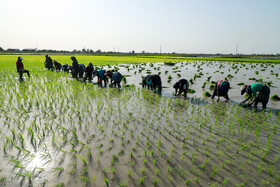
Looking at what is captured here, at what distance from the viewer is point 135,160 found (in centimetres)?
306

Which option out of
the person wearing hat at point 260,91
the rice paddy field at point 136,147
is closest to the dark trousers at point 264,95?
the person wearing hat at point 260,91

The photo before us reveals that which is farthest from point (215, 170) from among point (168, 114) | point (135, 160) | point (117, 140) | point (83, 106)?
point (83, 106)

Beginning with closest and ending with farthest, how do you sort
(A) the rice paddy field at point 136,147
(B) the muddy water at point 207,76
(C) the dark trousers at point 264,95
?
(A) the rice paddy field at point 136,147
(C) the dark trousers at point 264,95
(B) the muddy water at point 207,76

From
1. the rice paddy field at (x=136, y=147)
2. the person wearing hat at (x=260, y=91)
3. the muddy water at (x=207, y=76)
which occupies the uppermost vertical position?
the person wearing hat at (x=260, y=91)

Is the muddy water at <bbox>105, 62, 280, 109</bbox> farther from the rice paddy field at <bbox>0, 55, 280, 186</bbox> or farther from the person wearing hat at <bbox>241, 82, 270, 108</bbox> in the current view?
the rice paddy field at <bbox>0, 55, 280, 186</bbox>

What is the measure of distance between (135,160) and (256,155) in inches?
93.5

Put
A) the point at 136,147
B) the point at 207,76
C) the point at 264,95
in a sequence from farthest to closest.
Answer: the point at 207,76 < the point at 264,95 < the point at 136,147

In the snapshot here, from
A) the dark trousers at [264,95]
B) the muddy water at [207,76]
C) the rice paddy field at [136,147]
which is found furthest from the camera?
the muddy water at [207,76]

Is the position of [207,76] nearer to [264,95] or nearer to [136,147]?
[264,95]

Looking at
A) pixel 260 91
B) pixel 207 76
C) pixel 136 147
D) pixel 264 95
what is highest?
pixel 260 91

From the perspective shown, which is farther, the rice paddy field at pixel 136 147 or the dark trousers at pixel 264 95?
the dark trousers at pixel 264 95

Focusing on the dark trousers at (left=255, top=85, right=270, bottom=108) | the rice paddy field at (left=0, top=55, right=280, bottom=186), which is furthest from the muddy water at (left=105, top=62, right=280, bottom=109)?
the rice paddy field at (left=0, top=55, right=280, bottom=186)

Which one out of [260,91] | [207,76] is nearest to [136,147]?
[260,91]

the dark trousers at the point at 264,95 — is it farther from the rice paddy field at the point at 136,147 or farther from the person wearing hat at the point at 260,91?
the rice paddy field at the point at 136,147
